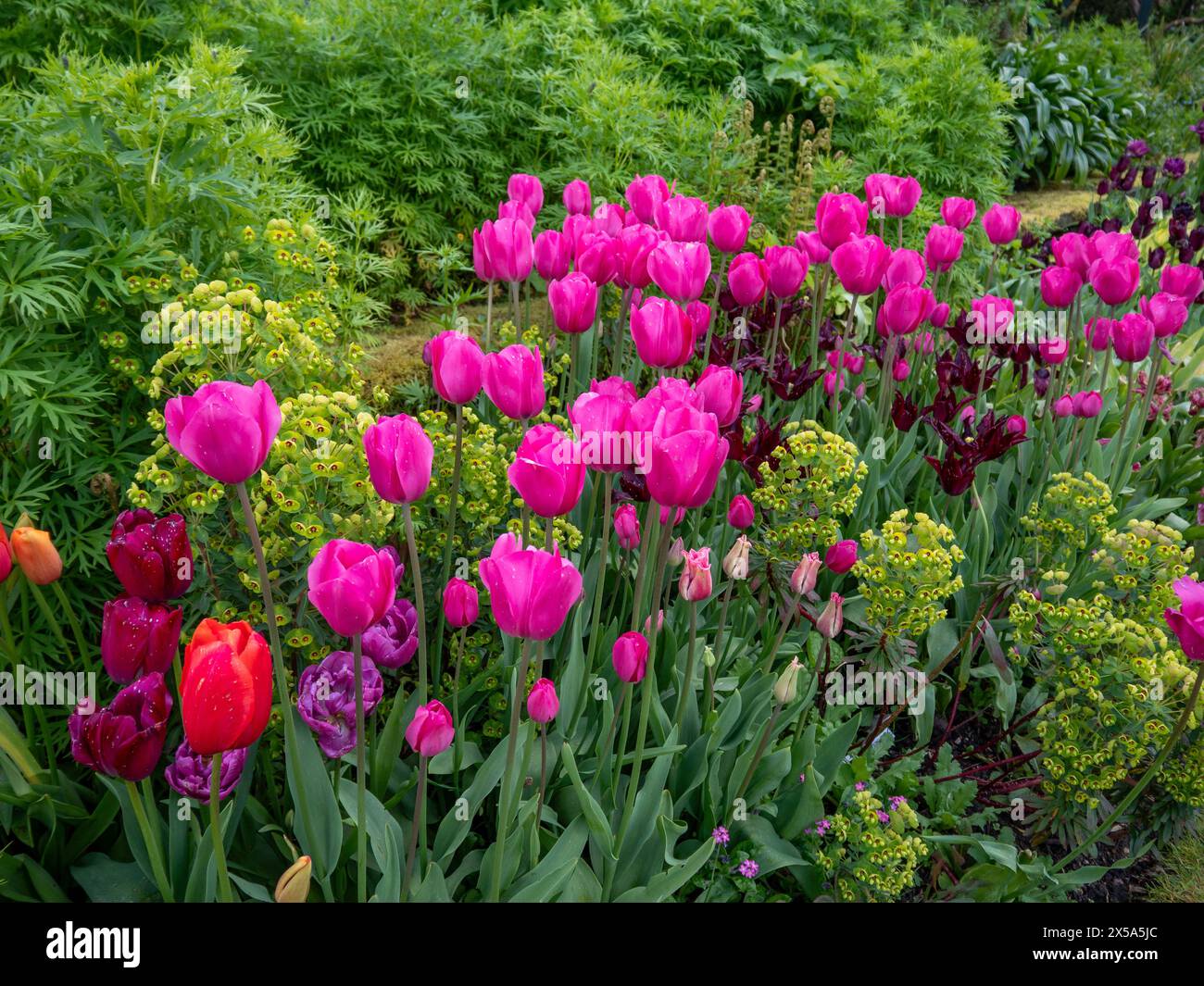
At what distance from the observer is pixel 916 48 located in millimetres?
5945

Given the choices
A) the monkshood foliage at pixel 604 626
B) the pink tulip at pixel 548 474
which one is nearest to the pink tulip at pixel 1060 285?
the monkshood foliage at pixel 604 626

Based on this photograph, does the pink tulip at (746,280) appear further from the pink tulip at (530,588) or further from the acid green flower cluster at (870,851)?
the pink tulip at (530,588)

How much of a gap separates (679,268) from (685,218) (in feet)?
1.45

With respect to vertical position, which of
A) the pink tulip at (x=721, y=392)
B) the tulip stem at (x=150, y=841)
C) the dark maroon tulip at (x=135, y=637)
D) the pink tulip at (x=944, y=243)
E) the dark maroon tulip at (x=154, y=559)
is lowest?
the tulip stem at (x=150, y=841)

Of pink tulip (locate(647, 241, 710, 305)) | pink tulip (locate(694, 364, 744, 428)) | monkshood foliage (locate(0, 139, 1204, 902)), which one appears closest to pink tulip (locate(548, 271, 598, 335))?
monkshood foliage (locate(0, 139, 1204, 902))

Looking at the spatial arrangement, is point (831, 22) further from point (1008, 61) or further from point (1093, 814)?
point (1093, 814)

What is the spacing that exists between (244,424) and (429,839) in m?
1.09

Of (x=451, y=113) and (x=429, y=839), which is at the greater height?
(x=451, y=113)

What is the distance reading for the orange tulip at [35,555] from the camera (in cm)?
158

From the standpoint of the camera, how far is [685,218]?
8.73 feet

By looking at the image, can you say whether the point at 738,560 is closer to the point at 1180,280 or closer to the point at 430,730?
the point at 430,730

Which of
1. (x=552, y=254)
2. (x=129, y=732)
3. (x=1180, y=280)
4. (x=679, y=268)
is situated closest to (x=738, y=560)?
(x=679, y=268)

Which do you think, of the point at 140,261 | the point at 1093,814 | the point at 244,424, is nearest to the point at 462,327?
the point at 140,261

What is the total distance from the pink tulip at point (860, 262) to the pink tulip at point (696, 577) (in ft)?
4.14
